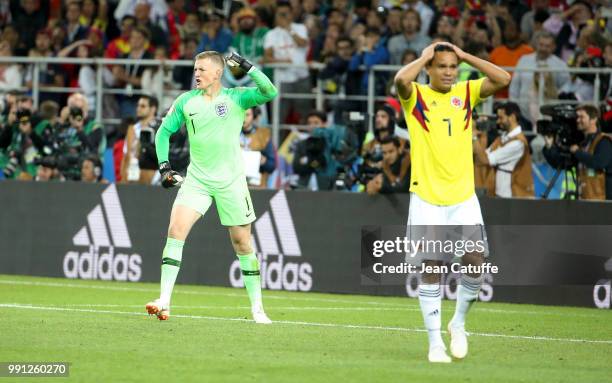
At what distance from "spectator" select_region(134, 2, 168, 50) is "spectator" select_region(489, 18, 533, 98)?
6.59 meters

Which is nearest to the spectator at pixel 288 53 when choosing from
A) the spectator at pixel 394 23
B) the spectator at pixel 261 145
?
the spectator at pixel 394 23

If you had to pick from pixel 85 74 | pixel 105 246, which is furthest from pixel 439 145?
A: pixel 85 74

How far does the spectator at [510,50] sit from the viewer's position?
2105cm

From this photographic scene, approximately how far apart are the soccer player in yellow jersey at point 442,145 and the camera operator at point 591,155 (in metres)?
6.13

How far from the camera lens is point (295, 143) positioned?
66.7ft

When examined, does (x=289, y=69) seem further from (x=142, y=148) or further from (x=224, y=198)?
(x=224, y=198)

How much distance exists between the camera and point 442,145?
1118 cm

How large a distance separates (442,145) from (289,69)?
446 inches

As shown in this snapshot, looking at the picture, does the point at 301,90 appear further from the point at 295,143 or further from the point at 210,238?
the point at 210,238

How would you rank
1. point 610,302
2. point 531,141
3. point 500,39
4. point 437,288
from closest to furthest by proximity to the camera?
point 437,288, point 610,302, point 531,141, point 500,39

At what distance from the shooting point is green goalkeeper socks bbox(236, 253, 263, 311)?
13883mm

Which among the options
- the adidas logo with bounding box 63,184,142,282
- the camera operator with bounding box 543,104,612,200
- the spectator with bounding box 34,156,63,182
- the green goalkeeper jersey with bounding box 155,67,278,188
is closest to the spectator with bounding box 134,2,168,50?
the spectator with bounding box 34,156,63,182

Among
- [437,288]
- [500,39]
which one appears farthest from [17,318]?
[500,39]

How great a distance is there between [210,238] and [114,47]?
6408 millimetres
